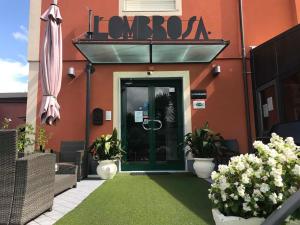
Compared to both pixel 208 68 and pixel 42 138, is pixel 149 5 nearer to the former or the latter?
pixel 208 68

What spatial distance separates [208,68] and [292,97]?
7.37 feet

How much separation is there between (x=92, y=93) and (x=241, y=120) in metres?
3.89

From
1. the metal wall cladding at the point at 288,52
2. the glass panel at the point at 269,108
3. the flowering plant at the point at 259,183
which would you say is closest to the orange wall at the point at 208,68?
the glass panel at the point at 269,108

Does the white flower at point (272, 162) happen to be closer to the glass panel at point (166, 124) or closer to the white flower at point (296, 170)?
the white flower at point (296, 170)

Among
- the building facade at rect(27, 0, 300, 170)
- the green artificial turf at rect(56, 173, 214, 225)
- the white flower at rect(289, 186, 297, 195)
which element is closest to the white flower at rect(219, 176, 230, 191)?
the white flower at rect(289, 186, 297, 195)

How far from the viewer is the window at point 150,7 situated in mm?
7738

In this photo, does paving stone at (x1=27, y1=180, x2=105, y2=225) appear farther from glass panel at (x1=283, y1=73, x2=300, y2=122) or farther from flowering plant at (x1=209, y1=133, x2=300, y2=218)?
glass panel at (x1=283, y1=73, x2=300, y2=122)

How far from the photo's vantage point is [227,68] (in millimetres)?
7598

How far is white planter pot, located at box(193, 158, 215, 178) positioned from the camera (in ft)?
20.2

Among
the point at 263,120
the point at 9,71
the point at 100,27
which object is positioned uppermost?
the point at 9,71

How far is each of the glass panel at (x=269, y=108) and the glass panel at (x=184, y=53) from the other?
4.99 feet

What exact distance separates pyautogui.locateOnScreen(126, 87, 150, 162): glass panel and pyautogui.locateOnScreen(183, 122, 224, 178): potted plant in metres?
1.46

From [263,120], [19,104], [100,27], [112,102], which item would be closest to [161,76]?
[112,102]

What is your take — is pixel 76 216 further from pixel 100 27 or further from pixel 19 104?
pixel 19 104
